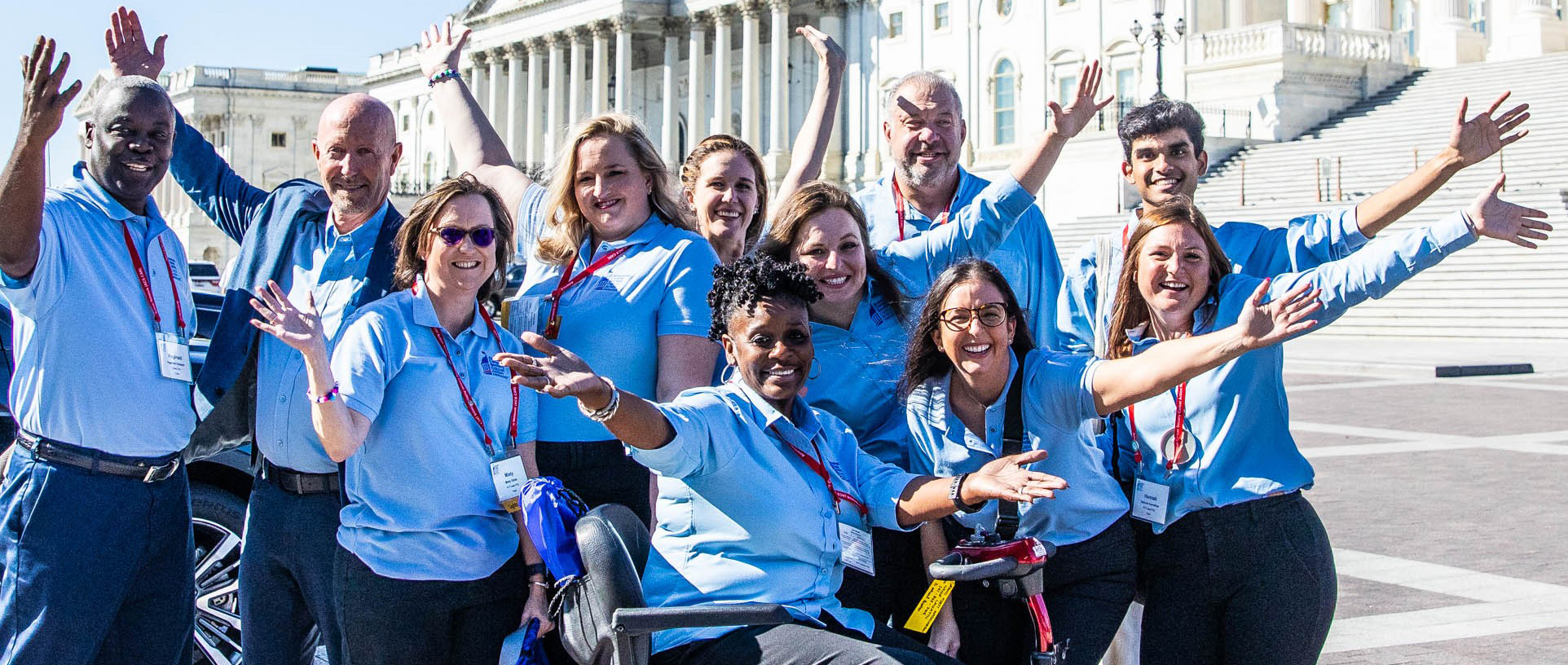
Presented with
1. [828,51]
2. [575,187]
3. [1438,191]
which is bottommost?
[575,187]

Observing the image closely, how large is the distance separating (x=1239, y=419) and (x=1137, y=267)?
0.50 metres

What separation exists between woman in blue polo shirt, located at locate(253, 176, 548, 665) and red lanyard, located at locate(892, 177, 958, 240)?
1.77 metres

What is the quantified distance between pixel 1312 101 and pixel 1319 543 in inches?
1283

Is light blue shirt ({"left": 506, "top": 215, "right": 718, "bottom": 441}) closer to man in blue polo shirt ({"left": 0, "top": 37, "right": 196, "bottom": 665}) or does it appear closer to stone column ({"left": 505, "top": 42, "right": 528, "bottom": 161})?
man in blue polo shirt ({"left": 0, "top": 37, "right": 196, "bottom": 665})

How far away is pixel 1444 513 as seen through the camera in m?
9.00

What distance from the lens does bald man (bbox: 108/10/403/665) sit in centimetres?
416

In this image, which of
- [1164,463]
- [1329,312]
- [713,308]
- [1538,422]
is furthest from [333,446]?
[1538,422]

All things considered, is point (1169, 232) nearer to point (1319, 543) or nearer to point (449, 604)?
point (1319, 543)

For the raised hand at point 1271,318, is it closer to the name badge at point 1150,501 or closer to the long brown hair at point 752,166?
the name badge at point 1150,501

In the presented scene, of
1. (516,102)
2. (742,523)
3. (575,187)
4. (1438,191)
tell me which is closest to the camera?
(742,523)

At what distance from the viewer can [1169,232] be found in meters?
4.05

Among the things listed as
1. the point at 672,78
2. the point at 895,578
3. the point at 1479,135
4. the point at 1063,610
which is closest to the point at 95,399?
the point at 895,578

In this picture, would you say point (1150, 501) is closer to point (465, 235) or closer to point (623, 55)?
point (465, 235)

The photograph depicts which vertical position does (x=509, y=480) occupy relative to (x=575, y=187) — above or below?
below
